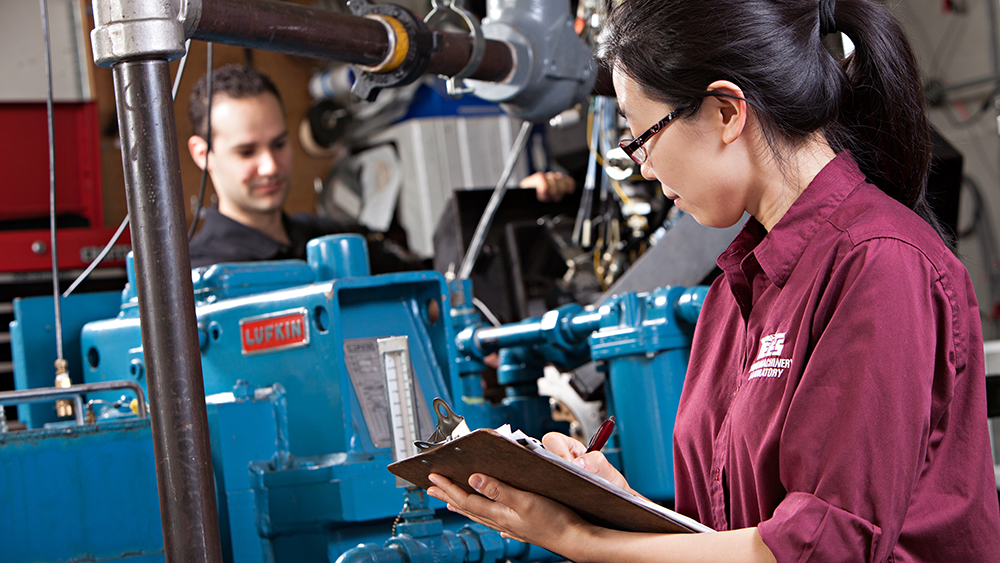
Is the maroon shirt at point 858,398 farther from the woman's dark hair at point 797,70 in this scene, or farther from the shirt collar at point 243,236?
the shirt collar at point 243,236

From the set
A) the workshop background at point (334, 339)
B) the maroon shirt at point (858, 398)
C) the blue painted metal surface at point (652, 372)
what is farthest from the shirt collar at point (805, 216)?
the blue painted metal surface at point (652, 372)

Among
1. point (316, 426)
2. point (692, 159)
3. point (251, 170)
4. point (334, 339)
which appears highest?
point (251, 170)

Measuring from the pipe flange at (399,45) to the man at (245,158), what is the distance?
137 centimetres

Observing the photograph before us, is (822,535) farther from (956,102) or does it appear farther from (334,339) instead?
(956,102)

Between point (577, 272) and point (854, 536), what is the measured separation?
1856 mm

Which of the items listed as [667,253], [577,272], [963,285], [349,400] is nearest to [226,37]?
[349,400]

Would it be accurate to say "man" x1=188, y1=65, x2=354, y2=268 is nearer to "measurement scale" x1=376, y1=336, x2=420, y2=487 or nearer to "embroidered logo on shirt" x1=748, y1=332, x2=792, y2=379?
"measurement scale" x1=376, y1=336, x2=420, y2=487

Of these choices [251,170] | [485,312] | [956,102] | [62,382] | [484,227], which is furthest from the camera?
[956,102]

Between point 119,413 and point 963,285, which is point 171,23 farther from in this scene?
point 119,413

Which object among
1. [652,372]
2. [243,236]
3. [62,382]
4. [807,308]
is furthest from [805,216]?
[243,236]

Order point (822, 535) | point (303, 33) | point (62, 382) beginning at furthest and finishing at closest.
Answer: point (62, 382)
point (303, 33)
point (822, 535)

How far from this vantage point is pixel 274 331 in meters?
1.66

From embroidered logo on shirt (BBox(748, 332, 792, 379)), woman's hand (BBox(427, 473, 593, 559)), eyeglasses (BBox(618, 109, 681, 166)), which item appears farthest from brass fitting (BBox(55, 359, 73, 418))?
embroidered logo on shirt (BBox(748, 332, 792, 379))

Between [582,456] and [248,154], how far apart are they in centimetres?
204
